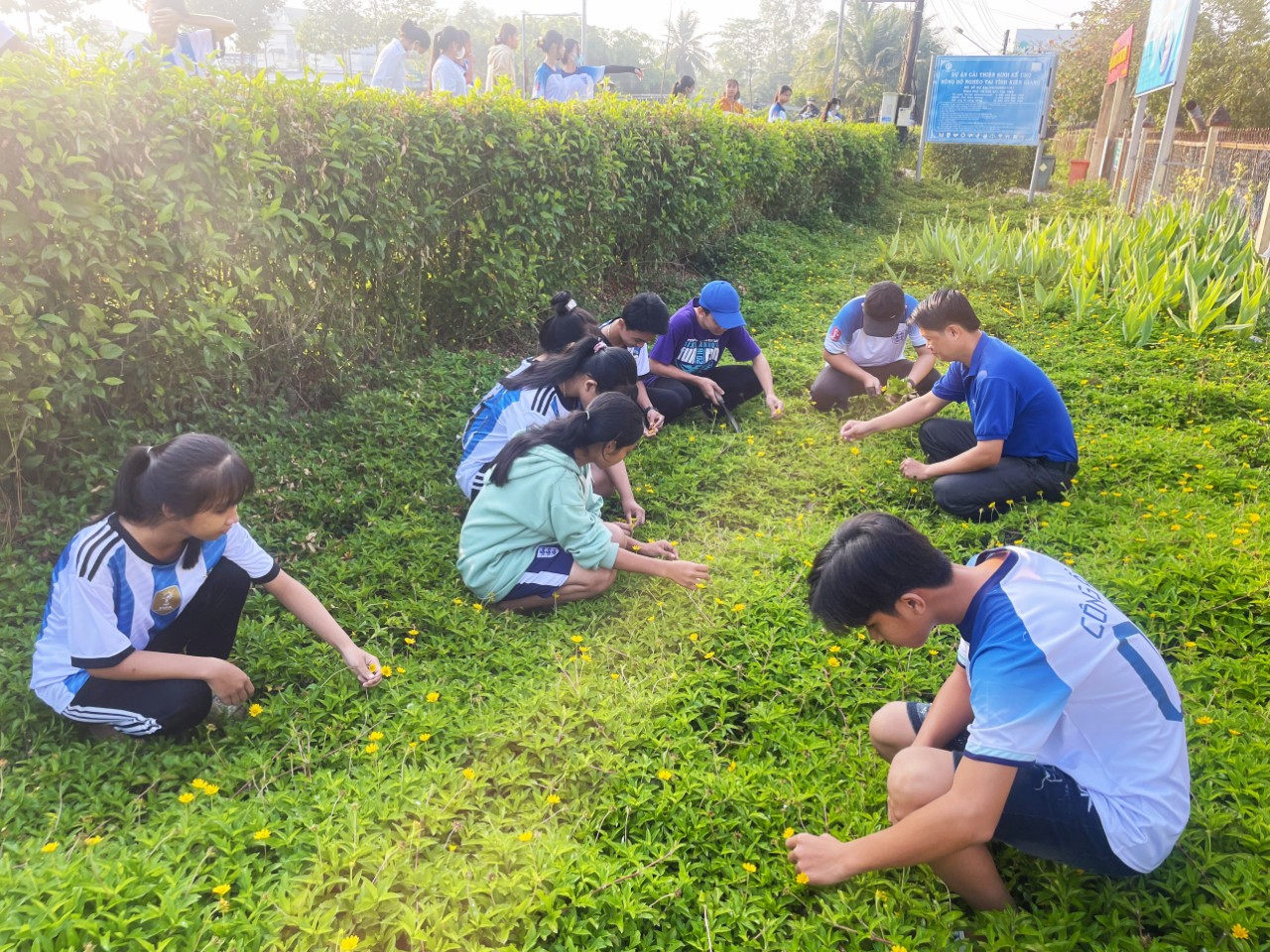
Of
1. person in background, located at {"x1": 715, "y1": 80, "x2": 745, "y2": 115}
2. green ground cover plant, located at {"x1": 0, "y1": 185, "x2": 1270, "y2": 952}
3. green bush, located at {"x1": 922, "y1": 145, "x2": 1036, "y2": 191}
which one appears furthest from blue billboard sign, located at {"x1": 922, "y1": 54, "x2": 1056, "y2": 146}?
green ground cover plant, located at {"x1": 0, "y1": 185, "x2": 1270, "y2": 952}

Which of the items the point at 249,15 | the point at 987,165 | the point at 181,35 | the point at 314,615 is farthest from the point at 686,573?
the point at 249,15

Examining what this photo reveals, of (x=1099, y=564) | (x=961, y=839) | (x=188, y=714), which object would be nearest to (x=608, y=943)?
(x=961, y=839)

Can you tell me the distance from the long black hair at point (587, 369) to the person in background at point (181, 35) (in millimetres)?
2041

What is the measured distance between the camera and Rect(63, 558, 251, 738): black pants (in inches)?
94.3

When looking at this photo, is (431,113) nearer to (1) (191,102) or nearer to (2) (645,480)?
(1) (191,102)

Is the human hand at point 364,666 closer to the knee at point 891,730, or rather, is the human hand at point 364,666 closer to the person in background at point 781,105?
the knee at point 891,730

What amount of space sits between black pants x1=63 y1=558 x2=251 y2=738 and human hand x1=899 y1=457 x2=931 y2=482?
3.06 meters

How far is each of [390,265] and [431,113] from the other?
3.06 feet

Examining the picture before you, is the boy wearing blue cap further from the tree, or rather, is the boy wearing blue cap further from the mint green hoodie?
the tree

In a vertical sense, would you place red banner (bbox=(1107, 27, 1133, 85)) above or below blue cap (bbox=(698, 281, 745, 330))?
above

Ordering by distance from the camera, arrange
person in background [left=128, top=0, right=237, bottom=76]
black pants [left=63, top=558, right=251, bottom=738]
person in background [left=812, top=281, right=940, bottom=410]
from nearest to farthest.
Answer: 1. black pants [left=63, top=558, right=251, bottom=738]
2. person in background [left=128, top=0, right=237, bottom=76]
3. person in background [left=812, top=281, right=940, bottom=410]

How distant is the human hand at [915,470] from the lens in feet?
13.8

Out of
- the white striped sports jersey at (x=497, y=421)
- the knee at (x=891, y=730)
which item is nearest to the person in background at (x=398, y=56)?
the white striped sports jersey at (x=497, y=421)

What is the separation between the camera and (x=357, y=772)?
2389mm
